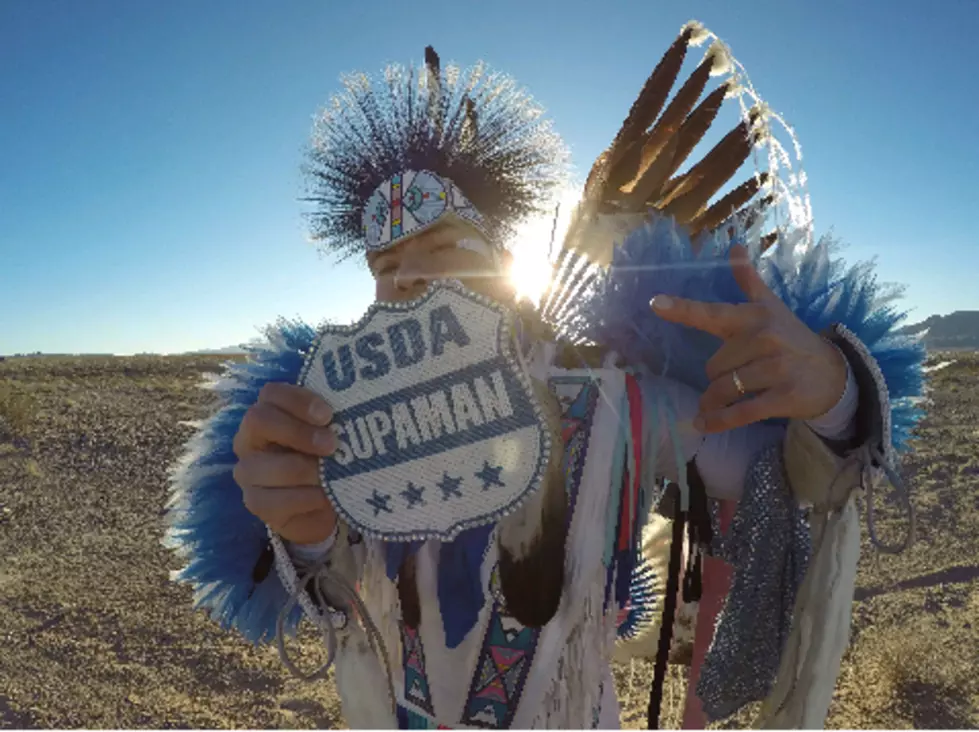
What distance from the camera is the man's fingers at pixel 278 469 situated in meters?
1.03

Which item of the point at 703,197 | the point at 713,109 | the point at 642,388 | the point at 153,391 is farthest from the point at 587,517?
the point at 153,391

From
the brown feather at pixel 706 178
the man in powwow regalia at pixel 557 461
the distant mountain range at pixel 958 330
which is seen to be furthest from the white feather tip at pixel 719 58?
the distant mountain range at pixel 958 330

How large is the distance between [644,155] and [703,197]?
0.50ft

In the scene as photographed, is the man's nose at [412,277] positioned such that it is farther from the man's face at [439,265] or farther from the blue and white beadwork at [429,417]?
the blue and white beadwork at [429,417]

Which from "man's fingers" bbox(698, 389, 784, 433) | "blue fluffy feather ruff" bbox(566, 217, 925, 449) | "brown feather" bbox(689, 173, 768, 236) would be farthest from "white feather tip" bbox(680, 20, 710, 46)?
"man's fingers" bbox(698, 389, 784, 433)

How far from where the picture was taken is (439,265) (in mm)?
1266

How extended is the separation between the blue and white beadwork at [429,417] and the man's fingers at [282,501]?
4cm

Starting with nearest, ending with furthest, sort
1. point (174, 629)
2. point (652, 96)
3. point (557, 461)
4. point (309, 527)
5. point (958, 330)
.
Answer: point (557, 461) < point (309, 527) < point (652, 96) < point (174, 629) < point (958, 330)

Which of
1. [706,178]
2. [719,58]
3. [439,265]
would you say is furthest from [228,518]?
[719,58]

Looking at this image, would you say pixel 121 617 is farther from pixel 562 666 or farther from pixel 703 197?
pixel 703 197

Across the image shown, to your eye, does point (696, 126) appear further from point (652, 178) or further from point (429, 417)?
point (429, 417)

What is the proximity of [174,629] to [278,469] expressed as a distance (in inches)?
144

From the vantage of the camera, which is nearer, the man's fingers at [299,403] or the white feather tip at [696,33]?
the man's fingers at [299,403]

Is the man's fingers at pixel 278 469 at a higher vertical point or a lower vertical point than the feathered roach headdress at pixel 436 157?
lower
